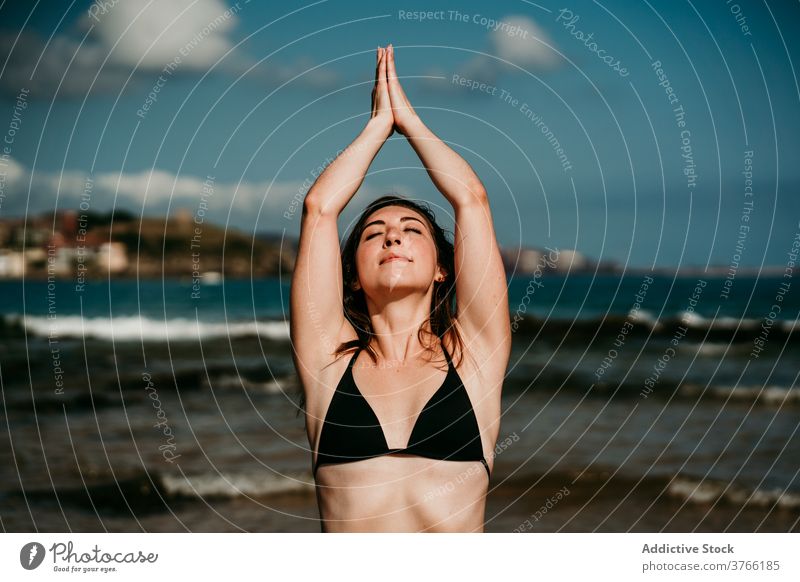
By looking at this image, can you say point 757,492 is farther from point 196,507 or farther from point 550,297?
point 550,297

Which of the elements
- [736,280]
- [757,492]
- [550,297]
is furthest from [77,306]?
[736,280]

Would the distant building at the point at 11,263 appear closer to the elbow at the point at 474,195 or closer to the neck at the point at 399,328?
the neck at the point at 399,328

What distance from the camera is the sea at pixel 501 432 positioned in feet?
33.0

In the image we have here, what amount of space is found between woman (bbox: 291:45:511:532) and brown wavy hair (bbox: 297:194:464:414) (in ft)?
0.04

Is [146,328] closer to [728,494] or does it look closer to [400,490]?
[728,494]

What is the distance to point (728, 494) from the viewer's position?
10.5 meters

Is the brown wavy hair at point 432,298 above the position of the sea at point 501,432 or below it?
above

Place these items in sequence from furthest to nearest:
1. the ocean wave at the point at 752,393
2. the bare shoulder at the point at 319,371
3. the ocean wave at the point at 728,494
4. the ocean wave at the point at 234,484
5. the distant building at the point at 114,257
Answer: the distant building at the point at 114,257, the ocean wave at the point at 752,393, the ocean wave at the point at 234,484, the ocean wave at the point at 728,494, the bare shoulder at the point at 319,371

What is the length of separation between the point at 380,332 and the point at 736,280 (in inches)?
1916

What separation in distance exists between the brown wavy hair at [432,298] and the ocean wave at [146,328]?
878 inches

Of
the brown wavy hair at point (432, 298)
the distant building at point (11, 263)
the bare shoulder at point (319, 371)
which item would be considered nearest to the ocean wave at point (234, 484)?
the brown wavy hair at point (432, 298)

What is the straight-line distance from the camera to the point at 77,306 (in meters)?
33.9

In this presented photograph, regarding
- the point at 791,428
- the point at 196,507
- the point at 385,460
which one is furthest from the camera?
the point at 791,428
